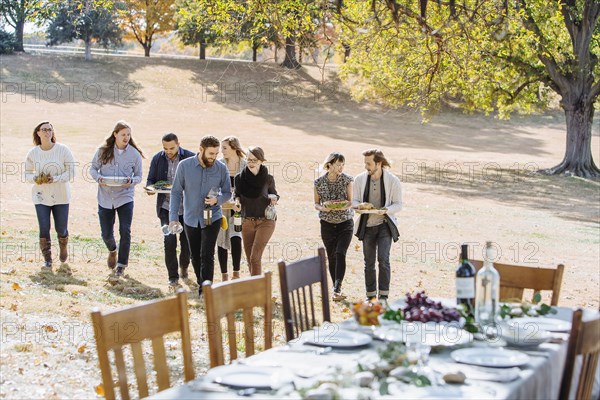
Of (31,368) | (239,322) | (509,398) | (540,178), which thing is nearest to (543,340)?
(509,398)

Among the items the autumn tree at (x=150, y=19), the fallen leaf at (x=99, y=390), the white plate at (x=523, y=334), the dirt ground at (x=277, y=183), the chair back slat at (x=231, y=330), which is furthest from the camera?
the autumn tree at (x=150, y=19)

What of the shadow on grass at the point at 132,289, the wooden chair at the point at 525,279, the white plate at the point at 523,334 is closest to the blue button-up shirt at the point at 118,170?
the shadow on grass at the point at 132,289

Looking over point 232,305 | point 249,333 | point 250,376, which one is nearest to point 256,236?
point 249,333

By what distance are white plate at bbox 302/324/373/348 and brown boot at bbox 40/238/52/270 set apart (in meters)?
8.04

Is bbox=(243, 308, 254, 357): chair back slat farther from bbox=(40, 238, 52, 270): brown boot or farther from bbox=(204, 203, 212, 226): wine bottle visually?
bbox=(40, 238, 52, 270): brown boot

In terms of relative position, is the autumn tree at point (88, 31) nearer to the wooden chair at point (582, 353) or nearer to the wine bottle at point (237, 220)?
the wine bottle at point (237, 220)

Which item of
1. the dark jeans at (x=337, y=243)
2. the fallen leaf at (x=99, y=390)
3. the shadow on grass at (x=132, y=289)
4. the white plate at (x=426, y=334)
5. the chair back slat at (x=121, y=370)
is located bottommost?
the shadow on grass at (x=132, y=289)

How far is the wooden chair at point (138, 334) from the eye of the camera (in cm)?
451

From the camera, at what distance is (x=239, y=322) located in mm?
10039

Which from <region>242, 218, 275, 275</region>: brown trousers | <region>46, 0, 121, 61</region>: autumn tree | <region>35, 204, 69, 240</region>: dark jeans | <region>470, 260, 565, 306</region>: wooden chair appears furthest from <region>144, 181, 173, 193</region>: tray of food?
<region>46, 0, 121, 61</region>: autumn tree

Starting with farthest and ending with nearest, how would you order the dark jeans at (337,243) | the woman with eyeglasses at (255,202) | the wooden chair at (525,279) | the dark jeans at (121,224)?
the dark jeans at (121,224) < the dark jeans at (337,243) < the woman with eyeglasses at (255,202) < the wooden chair at (525,279)

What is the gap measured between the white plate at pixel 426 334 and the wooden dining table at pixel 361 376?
0.06 metres

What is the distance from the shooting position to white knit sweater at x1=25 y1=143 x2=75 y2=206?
39.7 ft

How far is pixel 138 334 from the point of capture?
4785mm
